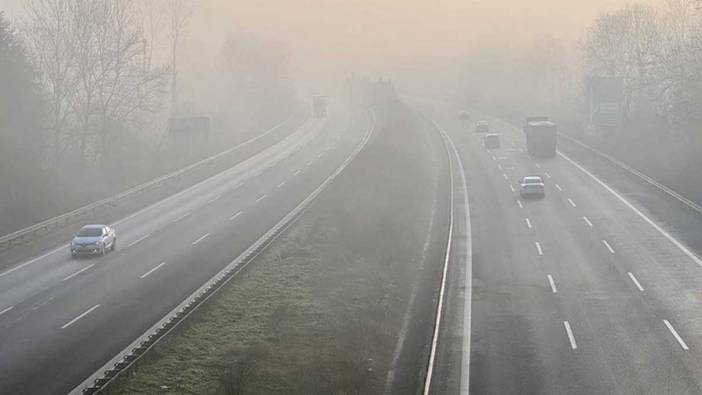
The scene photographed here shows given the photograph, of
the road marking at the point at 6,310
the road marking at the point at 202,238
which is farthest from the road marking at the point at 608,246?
the road marking at the point at 6,310

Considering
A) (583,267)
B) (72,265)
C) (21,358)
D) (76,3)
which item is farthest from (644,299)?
(76,3)

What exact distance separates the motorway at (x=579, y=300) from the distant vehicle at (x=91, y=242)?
1819cm

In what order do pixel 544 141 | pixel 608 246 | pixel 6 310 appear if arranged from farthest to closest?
pixel 544 141 < pixel 608 246 < pixel 6 310

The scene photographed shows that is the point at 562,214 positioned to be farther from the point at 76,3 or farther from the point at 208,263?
the point at 76,3

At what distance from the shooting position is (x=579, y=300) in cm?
3141

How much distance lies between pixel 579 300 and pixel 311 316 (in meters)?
10.3

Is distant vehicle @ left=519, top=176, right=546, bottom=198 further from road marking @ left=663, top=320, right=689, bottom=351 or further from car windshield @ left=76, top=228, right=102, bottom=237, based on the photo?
car windshield @ left=76, top=228, right=102, bottom=237

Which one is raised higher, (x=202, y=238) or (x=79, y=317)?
(x=202, y=238)

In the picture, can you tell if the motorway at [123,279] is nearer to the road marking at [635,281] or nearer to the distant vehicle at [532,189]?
the distant vehicle at [532,189]

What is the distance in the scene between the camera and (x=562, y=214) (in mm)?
49531

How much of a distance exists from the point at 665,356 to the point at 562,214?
2535 cm

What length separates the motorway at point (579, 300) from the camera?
23.5 metres

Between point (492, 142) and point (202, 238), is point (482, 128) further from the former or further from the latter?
point (202, 238)

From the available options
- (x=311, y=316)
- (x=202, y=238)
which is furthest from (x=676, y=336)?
(x=202, y=238)
